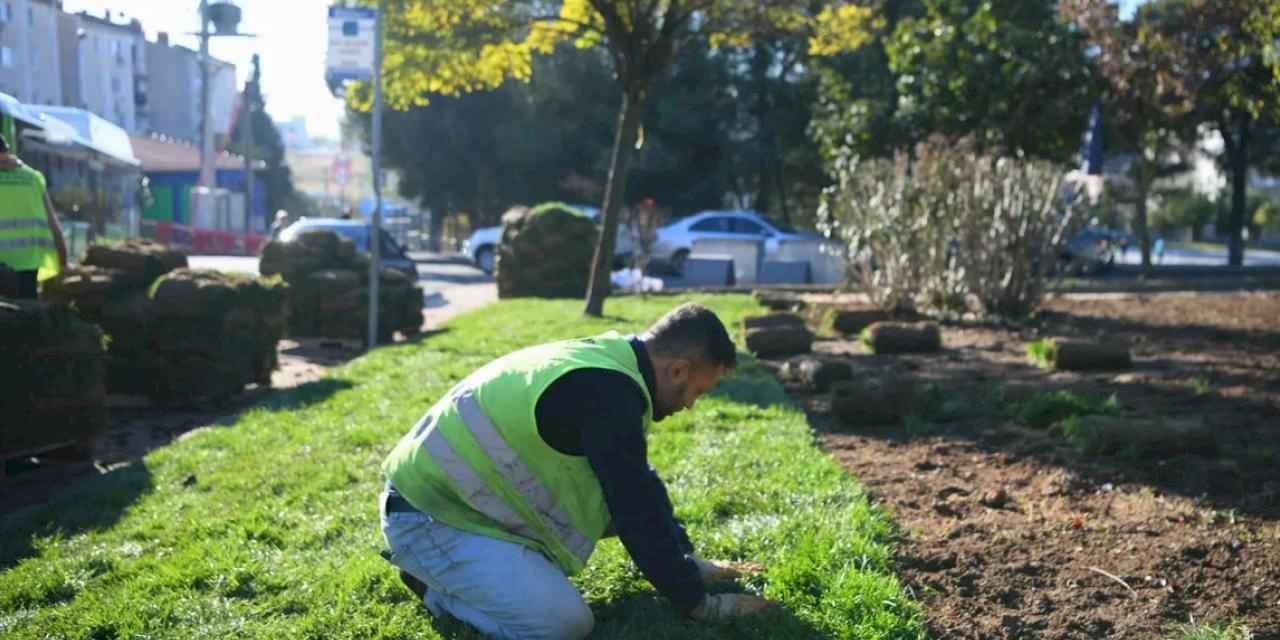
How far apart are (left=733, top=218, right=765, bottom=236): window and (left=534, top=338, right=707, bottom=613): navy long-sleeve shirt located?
2493cm

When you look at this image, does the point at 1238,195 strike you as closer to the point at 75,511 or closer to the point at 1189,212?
the point at 75,511

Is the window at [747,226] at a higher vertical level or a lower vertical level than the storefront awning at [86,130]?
lower

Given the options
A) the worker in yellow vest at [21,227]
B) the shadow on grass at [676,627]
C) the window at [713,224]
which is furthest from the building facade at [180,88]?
the shadow on grass at [676,627]

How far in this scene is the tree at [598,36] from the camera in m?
13.4

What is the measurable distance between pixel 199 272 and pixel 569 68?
30.9m

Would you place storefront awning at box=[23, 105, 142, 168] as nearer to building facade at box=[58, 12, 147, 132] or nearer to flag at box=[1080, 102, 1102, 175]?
building facade at box=[58, 12, 147, 132]

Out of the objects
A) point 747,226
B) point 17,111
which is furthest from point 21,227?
point 747,226

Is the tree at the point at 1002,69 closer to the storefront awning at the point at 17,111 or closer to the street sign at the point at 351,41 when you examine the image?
the street sign at the point at 351,41

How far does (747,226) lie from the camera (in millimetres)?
28422

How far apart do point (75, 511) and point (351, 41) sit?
27.0ft

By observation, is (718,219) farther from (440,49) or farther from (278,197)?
(278,197)

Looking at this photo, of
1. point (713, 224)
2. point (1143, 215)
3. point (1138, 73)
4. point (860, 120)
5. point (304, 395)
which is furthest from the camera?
point (713, 224)

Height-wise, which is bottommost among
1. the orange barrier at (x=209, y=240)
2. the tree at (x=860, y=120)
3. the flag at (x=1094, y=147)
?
the orange barrier at (x=209, y=240)

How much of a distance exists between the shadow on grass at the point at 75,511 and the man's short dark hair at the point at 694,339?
2.71 meters
